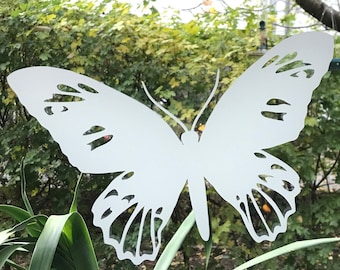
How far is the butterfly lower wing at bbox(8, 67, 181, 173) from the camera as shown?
0.89 metres

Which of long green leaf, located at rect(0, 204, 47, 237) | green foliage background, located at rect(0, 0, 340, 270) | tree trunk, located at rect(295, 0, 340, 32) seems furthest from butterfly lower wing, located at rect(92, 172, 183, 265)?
tree trunk, located at rect(295, 0, 340, 32)

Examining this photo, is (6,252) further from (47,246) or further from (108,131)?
(108,131)

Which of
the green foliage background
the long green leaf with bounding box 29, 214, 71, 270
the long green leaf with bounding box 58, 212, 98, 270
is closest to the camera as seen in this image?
the long green leaf with bounding box 29, 214, 71, 270

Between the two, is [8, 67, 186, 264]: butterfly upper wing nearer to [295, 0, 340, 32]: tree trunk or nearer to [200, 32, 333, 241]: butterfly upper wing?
[200, 32, 333, 241]: butterfly upper wing

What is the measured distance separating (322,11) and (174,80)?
52 centimetres

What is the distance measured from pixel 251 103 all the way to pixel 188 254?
32.4 inches

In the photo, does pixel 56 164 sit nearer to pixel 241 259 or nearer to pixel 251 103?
pixel 241 259

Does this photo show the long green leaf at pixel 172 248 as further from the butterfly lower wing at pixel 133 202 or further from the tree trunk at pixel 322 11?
the tree trunk at pixel 322 11

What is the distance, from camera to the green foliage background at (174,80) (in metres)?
1.49

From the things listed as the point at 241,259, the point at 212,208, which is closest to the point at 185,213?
the point at 212,208

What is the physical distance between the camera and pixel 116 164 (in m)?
0.90

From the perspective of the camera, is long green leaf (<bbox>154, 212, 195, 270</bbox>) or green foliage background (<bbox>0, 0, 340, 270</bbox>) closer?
long green leaf (<bbox>154, 212, 195, 270</bbox>)

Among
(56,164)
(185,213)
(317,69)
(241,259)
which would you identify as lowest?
(241,259)

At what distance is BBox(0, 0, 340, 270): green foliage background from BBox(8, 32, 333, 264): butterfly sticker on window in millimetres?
540
